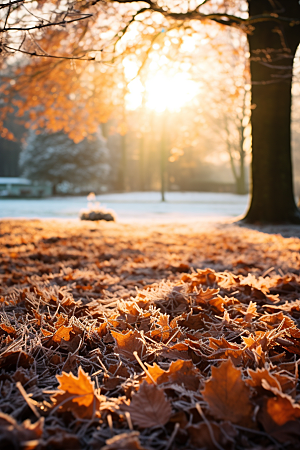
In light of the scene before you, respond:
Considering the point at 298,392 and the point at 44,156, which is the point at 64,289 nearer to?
the point at 298,392

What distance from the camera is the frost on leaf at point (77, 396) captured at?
0.96 metres

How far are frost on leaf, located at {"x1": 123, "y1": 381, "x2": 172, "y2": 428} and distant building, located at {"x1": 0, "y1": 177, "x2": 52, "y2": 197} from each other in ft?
94.2

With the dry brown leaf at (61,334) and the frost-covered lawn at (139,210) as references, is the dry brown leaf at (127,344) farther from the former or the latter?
the frost-covered lawn at (139,210)

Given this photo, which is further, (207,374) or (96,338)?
(96,338)

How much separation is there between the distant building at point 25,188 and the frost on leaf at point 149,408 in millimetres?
28724

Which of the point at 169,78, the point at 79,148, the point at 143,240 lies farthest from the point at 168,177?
the point at 143,240

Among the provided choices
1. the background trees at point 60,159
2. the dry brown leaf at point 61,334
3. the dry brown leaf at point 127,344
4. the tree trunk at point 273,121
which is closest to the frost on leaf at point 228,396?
the dry brown leaf at point 127,344

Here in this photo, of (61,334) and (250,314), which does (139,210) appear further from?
(61,334)

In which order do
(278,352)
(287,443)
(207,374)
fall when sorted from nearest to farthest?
(287,443)
(207,374)
(278,352)

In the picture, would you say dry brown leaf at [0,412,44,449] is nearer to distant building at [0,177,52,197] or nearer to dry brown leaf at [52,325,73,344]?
dry brown leaf at [52,325,73,344]

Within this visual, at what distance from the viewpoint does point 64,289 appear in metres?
2.42

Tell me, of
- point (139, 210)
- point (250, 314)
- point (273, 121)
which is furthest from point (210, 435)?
point (139, 210)

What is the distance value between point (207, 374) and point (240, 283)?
1.17m

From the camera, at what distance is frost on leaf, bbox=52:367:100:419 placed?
962mm
